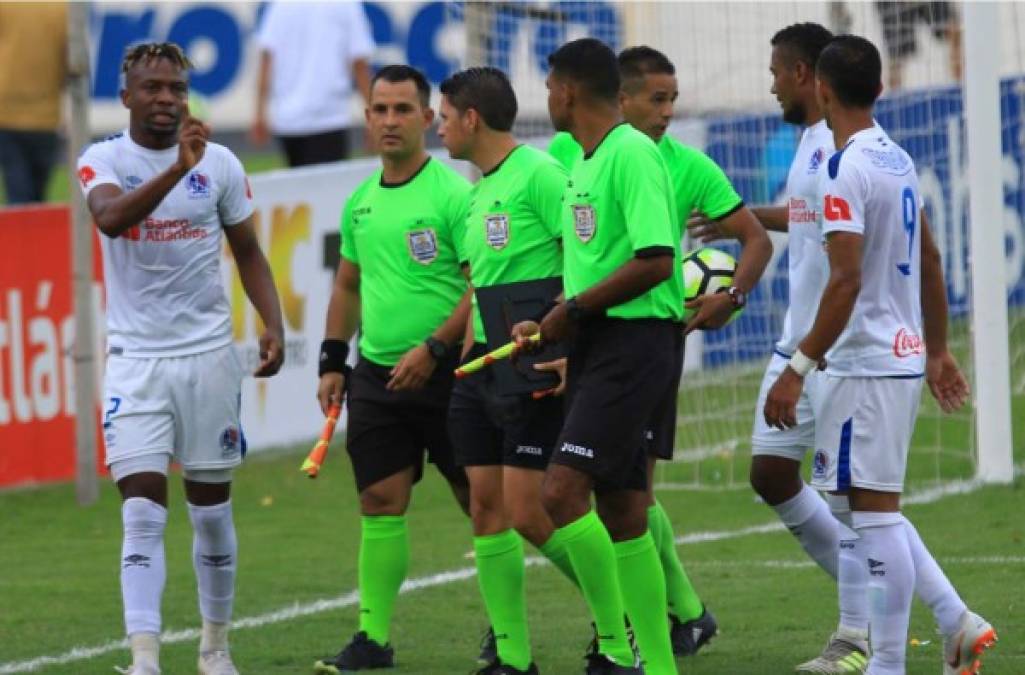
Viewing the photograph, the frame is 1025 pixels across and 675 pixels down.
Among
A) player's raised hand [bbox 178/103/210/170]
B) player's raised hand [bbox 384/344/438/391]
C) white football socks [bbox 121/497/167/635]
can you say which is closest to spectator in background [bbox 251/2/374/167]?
player's raised hand [bbox 384/344/438/391]

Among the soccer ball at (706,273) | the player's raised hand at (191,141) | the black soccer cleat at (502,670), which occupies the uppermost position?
the player's raised hand at (191,141)

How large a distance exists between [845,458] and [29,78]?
9982 mm

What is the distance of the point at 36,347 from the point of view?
12.8m

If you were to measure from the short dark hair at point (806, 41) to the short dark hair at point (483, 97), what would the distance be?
0.99 metres

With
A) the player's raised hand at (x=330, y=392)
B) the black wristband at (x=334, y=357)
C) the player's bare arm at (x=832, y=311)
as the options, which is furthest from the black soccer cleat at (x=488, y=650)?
the player's bare arm at (x=832, y=311)

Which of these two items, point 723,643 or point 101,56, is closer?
point 723,643

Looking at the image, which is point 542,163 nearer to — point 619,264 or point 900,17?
point 619,264

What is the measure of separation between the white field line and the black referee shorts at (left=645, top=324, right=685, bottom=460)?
2.03 metres

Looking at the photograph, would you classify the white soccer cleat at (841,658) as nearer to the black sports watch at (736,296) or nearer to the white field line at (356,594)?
the black sports watch at (736,296)

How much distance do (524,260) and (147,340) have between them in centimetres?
133

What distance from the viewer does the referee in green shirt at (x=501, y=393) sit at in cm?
777

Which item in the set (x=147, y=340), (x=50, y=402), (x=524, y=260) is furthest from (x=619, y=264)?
(x=50, y=402)

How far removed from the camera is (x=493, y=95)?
8.01 metres

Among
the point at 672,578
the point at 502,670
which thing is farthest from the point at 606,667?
the point at 672,578
